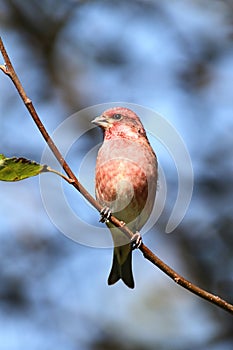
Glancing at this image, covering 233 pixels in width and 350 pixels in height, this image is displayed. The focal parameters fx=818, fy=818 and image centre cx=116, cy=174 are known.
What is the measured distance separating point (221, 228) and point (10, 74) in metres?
6.66

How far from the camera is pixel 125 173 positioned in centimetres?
612

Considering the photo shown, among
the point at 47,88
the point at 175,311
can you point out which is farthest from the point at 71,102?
the point at 175,311

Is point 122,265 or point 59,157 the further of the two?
point 122,265

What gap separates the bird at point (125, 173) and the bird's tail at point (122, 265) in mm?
47

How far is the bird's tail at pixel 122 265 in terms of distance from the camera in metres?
6.69

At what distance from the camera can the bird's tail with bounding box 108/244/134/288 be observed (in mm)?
6691

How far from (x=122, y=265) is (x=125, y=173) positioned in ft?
3.40

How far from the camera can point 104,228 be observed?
7.08 m

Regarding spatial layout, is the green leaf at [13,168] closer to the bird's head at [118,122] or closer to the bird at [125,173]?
the bird at [125,173]

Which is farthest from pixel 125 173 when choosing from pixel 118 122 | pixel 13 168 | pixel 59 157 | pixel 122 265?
pixel 59 157

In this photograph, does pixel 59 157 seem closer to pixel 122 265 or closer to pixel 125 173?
pixel 125 173

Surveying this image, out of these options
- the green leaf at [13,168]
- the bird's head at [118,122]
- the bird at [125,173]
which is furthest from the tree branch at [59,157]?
the bird's head at [118,122]

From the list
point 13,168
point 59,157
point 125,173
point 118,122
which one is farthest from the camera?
point 118,122

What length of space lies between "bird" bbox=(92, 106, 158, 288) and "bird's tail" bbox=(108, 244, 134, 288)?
5 centimetres
